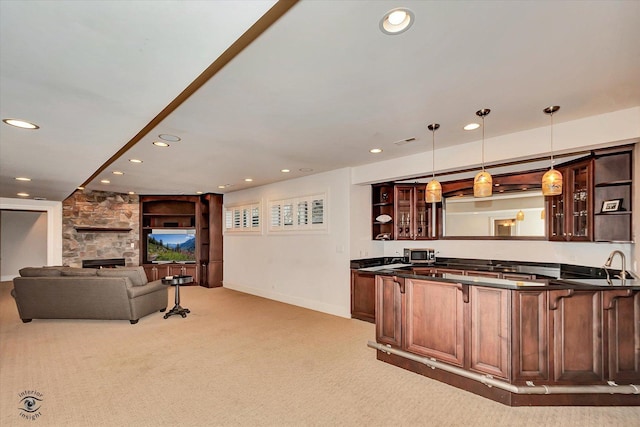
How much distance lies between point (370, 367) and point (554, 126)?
3296 millimetres

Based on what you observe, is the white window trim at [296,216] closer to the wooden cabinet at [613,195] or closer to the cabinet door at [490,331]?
the cabinet door at [490,331]

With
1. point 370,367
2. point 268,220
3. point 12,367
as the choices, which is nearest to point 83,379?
point 12,367

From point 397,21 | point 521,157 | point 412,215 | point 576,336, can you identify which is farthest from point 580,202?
point 397,21

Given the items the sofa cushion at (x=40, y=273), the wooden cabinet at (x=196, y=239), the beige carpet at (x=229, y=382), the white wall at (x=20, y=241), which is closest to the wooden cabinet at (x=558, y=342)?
the beige carpet at (x=229, y=382)

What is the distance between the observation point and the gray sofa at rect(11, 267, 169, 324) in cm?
501

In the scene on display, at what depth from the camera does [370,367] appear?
341 centimetres

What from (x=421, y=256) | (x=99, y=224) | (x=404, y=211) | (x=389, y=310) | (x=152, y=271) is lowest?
(x=152, y=271)

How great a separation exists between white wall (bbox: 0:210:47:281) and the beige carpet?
22.0ft

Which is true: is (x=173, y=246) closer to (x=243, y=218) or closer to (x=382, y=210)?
(x=243, y=218)

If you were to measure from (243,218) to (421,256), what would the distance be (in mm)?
4459

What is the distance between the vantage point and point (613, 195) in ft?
11.6

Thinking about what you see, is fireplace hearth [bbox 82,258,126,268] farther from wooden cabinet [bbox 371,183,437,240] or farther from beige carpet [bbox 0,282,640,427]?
wooden cabinet [bbox 371,183,437,240]

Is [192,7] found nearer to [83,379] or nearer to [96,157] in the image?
[96,157]

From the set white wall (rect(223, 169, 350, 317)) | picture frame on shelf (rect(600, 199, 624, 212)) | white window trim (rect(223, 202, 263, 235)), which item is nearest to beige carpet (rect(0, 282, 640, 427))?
white wall (rect(223, 169, 350, 317))
